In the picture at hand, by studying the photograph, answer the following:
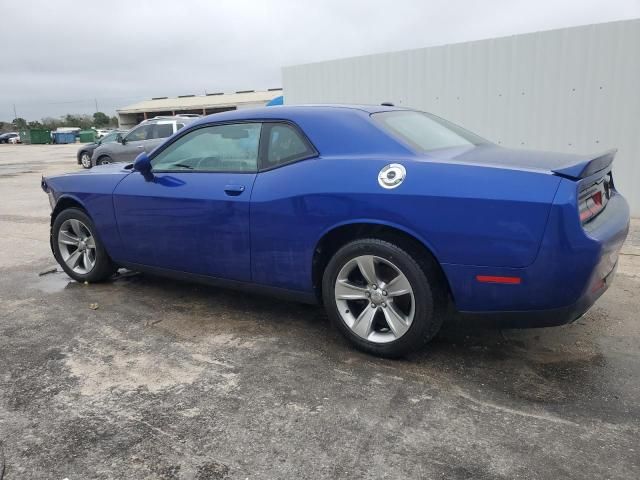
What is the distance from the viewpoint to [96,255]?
493 cm

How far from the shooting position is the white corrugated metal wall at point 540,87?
7.56 m

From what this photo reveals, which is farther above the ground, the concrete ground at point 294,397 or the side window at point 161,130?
the side window at point 161,130

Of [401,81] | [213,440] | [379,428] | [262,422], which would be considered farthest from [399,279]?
[401,81]

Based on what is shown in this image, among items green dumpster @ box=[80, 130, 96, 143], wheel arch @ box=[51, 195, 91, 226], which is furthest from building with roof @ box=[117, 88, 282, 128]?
wheel arch @ box=[51, 195, 91, 226]

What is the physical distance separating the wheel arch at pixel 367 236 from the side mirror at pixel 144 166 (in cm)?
168

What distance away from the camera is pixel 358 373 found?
3252 millimetres

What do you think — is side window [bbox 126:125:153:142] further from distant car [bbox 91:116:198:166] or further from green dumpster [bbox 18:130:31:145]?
green dumpster [bbox 18:130:31:145]

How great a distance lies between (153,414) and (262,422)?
1.93 ft

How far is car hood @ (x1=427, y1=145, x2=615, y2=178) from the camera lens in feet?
9.32

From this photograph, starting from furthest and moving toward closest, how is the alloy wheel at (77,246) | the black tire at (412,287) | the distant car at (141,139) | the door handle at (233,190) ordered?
the distant car at (141,139)
the alloy wheel at (77,246)
the door handle at (233,190)
the black tire at (412,287)

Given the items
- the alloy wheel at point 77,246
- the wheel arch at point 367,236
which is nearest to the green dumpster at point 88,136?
the alloy wheel at point 77,246

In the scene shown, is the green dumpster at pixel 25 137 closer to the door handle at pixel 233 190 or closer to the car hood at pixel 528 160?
the door handle at pixel 233 190

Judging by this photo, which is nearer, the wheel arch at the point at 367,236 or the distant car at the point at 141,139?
the wheel arch at the point at 367,236

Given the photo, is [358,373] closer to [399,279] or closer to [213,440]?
[399,279]
